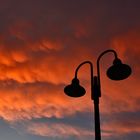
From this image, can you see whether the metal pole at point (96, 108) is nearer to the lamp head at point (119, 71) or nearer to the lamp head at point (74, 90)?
the lamp head at point (119, 71)

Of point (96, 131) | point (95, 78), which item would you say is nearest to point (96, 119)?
point (96, 131)

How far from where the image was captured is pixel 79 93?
11.0m

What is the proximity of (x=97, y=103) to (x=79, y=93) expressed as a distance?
4.02 ft

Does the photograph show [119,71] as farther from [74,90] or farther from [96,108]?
[74,90]

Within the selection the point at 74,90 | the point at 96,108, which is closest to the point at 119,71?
the point at 96,108

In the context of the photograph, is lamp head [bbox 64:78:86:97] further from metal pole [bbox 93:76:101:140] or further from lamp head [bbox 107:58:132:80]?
lamp head [bbox 107:58:132:80]

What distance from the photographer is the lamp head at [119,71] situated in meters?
10.3

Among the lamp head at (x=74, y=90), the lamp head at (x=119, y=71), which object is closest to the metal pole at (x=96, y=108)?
the lamp head at (x=119, y=71)

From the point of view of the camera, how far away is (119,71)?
10.3 meters

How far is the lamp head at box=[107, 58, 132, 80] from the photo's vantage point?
10.3 meters

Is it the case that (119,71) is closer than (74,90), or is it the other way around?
(119,71)

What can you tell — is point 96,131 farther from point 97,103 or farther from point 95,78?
point 95,78

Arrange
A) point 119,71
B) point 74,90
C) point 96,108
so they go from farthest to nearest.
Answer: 1. point 74,90
2. point 119,71
3. point 96,108

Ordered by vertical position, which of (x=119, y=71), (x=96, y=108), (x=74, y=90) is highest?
(x=119, y=71)
